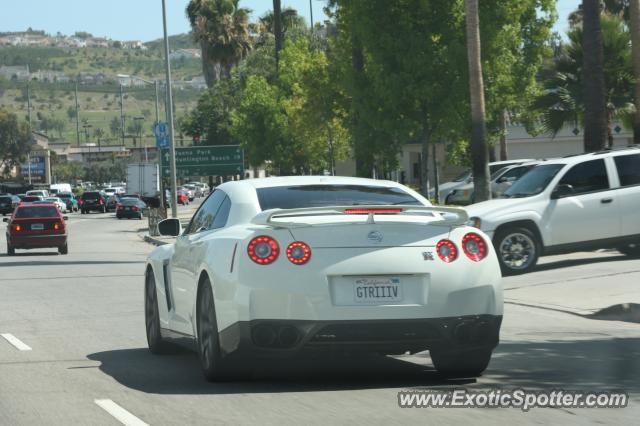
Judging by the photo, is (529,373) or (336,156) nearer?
(529,373)

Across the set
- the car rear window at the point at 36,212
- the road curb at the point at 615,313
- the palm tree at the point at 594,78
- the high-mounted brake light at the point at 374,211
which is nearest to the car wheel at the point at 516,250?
Result: the road curb at the point at 615,313

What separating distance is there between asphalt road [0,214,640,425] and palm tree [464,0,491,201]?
38.7 ft

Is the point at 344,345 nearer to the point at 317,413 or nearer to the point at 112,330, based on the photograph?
the point at 317,413

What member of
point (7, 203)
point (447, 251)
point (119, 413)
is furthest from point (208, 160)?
point (119, 413)

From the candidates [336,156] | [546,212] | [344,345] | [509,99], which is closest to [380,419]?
[344,345]

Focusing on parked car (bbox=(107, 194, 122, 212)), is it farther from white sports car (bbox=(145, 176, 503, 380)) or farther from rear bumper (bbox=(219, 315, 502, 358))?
rear bumper (bbox=(219, 315, 502, 358))

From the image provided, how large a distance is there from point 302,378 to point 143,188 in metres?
81.8

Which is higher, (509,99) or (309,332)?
(509,99)

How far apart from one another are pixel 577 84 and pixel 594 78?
968 cm

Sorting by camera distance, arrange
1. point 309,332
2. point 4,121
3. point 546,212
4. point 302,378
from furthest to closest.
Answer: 1. point 4,121
2. point 546,212
3. point 302,378
4. point 309,332

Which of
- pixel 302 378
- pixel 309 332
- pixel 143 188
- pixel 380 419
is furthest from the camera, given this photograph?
pixel 143 188

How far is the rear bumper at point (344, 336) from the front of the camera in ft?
29.5

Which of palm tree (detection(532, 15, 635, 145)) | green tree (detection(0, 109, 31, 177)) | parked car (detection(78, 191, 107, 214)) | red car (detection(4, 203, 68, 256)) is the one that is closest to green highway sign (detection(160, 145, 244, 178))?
red car (detection(4, 203, 68, 256))

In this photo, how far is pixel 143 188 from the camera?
9088cm
